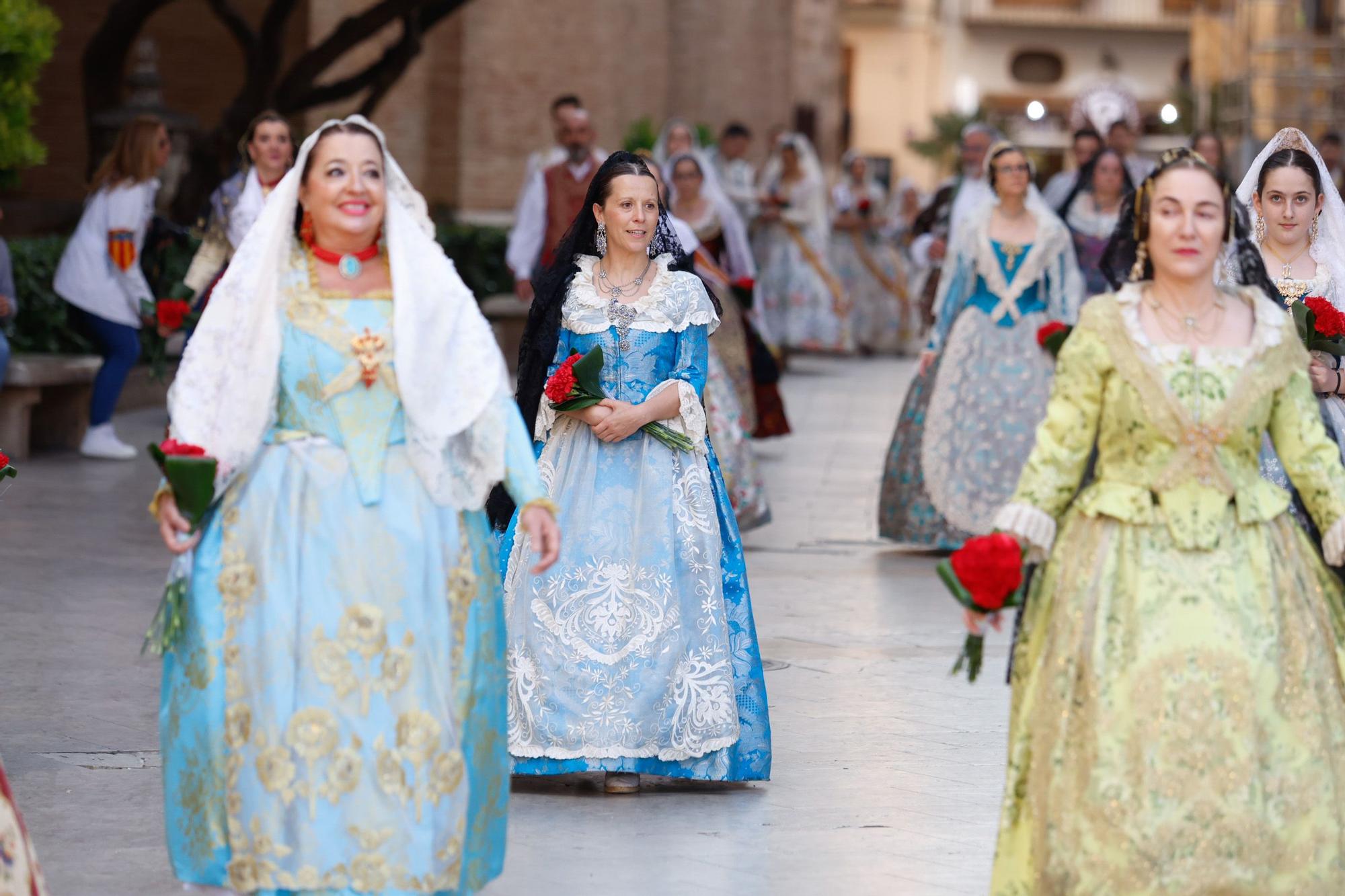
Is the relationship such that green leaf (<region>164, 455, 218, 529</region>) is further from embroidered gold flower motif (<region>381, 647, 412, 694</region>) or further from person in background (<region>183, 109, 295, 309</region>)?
person in background (<region>183, 109, 295, 309</region>)

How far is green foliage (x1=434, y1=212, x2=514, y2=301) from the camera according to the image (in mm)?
20766

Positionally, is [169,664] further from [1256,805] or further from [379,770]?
[1256,805]

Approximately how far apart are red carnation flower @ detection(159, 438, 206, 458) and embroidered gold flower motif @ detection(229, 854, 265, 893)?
825 millimetres

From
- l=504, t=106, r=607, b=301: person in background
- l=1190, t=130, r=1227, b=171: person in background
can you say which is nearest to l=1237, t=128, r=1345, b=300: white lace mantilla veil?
l=1190, t=130, r=1227, b=171: person in background

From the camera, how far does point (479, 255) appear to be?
69.5ft

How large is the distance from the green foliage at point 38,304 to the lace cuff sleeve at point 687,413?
334 inches

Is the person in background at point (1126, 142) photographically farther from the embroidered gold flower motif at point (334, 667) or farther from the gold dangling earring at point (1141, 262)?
the embroidered gold flower motif at point (334, 667)

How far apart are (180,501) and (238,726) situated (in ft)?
1.56

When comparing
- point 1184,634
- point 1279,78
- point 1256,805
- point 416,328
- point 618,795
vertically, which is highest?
point 1279,78

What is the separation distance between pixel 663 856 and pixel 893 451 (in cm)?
575

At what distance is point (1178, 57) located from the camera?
219ft

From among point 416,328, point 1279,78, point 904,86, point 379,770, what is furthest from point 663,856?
point 904,86

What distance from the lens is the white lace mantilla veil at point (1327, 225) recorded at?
670 cm

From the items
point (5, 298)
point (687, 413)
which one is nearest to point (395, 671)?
point (687, 413)
